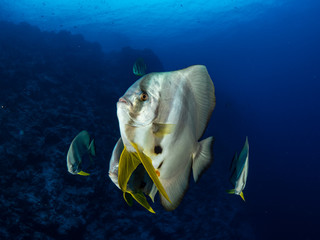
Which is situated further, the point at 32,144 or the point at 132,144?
the point at 32,144

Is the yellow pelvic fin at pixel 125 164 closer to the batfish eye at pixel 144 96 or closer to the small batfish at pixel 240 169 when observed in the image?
the batfish eye at pixel 144 96

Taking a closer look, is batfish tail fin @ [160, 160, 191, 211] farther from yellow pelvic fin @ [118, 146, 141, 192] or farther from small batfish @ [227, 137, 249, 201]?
small batfish @ [227, 137, 249, 201]

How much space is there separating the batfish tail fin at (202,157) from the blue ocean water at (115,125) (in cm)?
584

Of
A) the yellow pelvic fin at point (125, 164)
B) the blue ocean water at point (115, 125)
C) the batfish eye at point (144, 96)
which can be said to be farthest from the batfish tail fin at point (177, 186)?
the blue ocean water at point (115, 125)

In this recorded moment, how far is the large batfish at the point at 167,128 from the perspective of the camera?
0.67 meters

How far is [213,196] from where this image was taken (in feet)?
34.9

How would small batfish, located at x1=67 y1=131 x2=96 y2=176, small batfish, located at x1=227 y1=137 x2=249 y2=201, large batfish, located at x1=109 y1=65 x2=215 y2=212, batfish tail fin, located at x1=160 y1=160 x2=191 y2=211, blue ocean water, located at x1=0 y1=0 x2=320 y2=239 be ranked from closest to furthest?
large batfish, located at x1=109 y1=65 x2=215 y2=212
batfish tail fin, located at x1=160 y1=160 x2=191 y2=211
small batfish, located at x1=227 y1=137 x2=249 y2=201
small batfish, located at x1=67 y1=131 x2=96 y2=176
blue ocean water, located at x1=0 y1=0 x2=320 y2=239

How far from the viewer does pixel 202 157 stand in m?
0.94

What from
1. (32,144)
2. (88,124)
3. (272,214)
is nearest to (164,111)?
(32,144)

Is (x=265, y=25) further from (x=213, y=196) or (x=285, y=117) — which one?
(x=213, y=196)

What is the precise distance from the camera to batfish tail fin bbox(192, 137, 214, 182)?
936 millimetres

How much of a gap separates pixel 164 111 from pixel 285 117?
7863 cm

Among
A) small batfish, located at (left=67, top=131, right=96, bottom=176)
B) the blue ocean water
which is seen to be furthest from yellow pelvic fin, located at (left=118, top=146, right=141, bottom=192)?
the blue ocean water

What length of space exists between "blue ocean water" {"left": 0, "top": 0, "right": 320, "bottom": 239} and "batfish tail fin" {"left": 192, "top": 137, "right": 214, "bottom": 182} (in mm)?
5842
